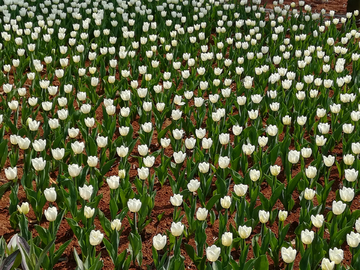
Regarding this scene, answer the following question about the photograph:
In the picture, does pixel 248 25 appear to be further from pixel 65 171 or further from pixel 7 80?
pixel 65 171

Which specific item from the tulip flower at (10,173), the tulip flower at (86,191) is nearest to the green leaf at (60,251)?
the tulip flower at (86,191)

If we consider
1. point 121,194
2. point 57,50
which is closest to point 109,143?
point 121,194

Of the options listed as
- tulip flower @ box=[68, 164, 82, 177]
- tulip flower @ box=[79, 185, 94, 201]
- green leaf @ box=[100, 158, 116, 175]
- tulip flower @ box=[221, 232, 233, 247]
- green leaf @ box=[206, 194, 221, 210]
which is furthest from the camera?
green leaf @ box=[100, 158, 116, 175]

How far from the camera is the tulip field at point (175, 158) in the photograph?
120 inches

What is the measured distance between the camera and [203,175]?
373cm

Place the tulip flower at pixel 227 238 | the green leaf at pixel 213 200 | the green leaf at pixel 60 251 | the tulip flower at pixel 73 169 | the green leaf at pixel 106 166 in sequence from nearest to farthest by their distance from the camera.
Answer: the tulip flower at pixel 227 238
the green leaf at pixel 60 251
the tulip flower at pixel 73 169
the green leaf at pixel 213 200
the green leaf at pixel 106 166

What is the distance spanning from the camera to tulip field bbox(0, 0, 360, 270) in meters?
3.06

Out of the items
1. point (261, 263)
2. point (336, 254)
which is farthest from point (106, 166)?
point (336, 254)

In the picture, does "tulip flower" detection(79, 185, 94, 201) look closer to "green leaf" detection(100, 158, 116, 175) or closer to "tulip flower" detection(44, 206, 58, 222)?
"tulip flower" detection(44, 206, 58, 222)

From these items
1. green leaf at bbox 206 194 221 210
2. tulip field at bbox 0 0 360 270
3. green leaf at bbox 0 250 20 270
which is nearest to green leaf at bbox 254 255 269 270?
tulip field at bbox 0 0 360 270

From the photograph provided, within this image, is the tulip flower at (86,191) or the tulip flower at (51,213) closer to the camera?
the tulip flower at (51,213)

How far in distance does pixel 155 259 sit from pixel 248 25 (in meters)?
5.10

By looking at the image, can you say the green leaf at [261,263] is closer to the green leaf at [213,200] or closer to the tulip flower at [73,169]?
the green leaf at [213,200]

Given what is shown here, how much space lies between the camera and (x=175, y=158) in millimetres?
3715
